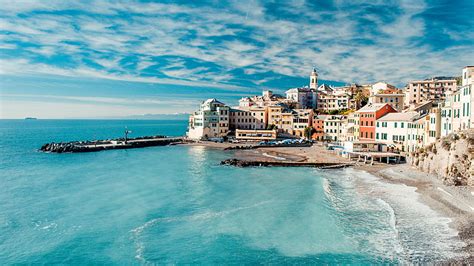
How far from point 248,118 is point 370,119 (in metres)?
49.9

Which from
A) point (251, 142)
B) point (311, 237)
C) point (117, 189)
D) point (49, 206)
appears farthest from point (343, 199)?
point (251, 142)

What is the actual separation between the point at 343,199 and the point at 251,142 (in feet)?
212

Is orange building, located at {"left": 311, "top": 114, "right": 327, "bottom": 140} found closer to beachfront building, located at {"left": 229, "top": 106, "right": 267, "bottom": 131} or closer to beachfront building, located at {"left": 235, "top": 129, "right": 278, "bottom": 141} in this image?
beachfront building, located at {"left": 235, "top": 129, "right": 278, "bottom": 141}

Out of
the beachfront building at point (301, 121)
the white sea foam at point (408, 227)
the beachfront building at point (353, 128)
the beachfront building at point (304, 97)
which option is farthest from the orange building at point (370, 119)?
the beachfront building at point (304, 97)

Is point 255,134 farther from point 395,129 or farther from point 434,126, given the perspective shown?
point 434,126

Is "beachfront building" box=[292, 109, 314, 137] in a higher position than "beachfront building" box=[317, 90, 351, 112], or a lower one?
lower

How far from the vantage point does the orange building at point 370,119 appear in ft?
234

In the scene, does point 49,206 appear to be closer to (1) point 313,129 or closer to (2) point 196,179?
(2) point 196,179

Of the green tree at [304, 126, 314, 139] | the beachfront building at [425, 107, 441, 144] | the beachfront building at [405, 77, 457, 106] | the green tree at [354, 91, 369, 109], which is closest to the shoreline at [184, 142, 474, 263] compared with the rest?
the beachfront building at [425, 107, 441, 144]

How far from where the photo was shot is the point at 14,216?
3127 centimetres

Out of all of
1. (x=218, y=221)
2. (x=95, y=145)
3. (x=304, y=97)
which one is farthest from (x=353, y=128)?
(x=95, y=145)

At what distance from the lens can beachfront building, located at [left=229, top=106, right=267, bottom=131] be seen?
374 ft

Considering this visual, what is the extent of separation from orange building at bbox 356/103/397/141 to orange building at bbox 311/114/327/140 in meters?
25.3

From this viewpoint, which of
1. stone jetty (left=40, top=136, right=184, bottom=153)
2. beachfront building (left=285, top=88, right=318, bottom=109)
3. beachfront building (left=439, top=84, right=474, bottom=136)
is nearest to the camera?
beachfront building (left=439, top=84, right=474, bottom=136)
